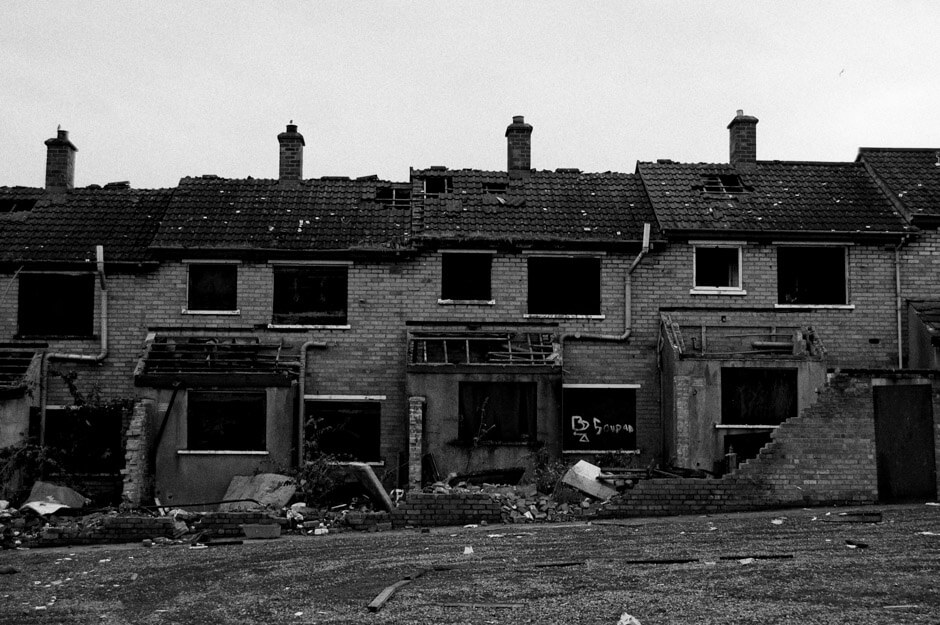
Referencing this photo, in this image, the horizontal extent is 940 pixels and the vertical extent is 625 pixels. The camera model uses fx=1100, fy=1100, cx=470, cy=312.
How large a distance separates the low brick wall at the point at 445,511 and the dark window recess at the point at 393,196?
9022 mm

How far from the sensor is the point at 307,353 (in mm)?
23391

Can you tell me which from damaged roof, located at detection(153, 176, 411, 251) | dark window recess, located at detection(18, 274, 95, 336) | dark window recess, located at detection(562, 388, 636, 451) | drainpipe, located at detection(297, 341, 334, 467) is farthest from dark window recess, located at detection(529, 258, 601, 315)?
dark window recess, located at detection(18, 274, 95, 336)

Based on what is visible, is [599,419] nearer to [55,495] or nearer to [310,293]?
[310,293]

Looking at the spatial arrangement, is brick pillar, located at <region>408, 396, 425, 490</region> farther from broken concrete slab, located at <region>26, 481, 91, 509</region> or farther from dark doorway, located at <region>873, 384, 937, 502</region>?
dark doorway, located at <region>873, 384, 937, 502</region>

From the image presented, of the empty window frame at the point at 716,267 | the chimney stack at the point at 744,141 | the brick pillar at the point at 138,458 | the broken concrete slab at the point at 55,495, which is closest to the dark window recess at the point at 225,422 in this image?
the brick pillar at the point at 138,458

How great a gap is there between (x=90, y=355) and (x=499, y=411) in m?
8.91

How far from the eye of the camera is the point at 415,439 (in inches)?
832

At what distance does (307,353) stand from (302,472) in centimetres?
390

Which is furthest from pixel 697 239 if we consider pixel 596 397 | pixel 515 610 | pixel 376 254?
pixel 515 610

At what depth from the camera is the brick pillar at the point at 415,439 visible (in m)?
21.0

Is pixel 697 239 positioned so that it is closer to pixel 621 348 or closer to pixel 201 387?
pixel 621 348

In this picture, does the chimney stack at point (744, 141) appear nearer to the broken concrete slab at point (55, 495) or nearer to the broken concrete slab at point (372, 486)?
the broken concrete slab at point (372, 486)

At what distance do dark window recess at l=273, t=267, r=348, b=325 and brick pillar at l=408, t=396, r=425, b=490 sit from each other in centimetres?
335

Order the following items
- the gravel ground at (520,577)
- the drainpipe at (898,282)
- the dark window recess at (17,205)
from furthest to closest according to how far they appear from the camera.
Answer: the dark window recess at (17,205) → the drainpipe at (898,282) → the gravel ground at (520,577)
